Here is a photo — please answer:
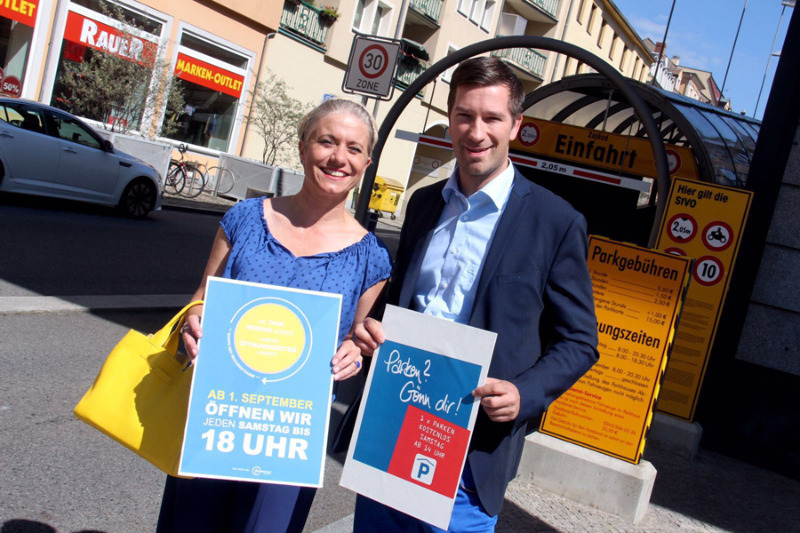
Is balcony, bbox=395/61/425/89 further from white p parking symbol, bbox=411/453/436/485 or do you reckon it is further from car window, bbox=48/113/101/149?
white p parking symbol, bbox=411/453/436/485

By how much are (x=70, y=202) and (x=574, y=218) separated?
1303cm

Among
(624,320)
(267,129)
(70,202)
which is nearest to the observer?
(624,320)

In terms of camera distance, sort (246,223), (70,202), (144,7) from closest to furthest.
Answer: (246,223)
(70,202)
(144,7)

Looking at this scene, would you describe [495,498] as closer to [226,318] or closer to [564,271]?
[564,271]

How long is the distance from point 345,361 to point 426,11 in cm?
3023

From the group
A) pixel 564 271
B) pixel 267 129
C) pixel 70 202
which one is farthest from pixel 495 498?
pixel 267 129

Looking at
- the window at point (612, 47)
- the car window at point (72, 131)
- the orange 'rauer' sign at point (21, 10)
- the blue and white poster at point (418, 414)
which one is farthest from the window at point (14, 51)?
the window at point (612, 47)

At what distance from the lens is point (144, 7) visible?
63.7ft

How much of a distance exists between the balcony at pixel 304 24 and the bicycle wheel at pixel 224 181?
5.74 metres

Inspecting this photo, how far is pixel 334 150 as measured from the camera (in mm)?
2312

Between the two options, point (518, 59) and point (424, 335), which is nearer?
point (424, 335)

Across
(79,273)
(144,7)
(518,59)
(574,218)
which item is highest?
(518,59)

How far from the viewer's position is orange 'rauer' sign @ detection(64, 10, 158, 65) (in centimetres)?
1788

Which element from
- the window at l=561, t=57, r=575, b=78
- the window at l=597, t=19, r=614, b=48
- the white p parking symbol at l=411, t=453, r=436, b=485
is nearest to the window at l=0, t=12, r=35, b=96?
the white p parking symbol at l=411, t=453, r=436, b=485
